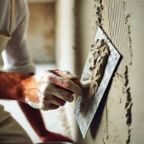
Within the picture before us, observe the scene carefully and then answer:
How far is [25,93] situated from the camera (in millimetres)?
1183

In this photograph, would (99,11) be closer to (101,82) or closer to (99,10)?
(99,10)

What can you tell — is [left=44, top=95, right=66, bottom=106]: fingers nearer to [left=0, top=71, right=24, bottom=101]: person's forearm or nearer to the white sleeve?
[left=0, top=71, right=24, bottom=101]: person's forearm

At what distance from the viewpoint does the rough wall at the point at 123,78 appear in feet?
2.43

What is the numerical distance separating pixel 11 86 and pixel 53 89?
24 cm

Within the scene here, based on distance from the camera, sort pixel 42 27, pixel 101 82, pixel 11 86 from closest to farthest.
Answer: pixel 101 82 → pixel 11 86 → pixel 42 27

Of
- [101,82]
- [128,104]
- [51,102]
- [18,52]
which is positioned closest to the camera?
[128,104]

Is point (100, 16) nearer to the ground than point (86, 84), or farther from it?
farther from it

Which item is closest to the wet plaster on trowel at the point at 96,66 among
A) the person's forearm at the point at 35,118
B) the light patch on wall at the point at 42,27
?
the person's forearm at the point at 35,118

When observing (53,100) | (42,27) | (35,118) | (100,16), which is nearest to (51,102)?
(53,100)

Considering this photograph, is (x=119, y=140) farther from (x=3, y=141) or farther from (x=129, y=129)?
(x=3, y=141)

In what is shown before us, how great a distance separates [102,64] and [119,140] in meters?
0.21

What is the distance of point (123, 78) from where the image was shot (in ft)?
2.73

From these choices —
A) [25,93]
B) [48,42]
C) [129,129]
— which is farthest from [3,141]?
[48,42]

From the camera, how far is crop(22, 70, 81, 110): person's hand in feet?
3.38
